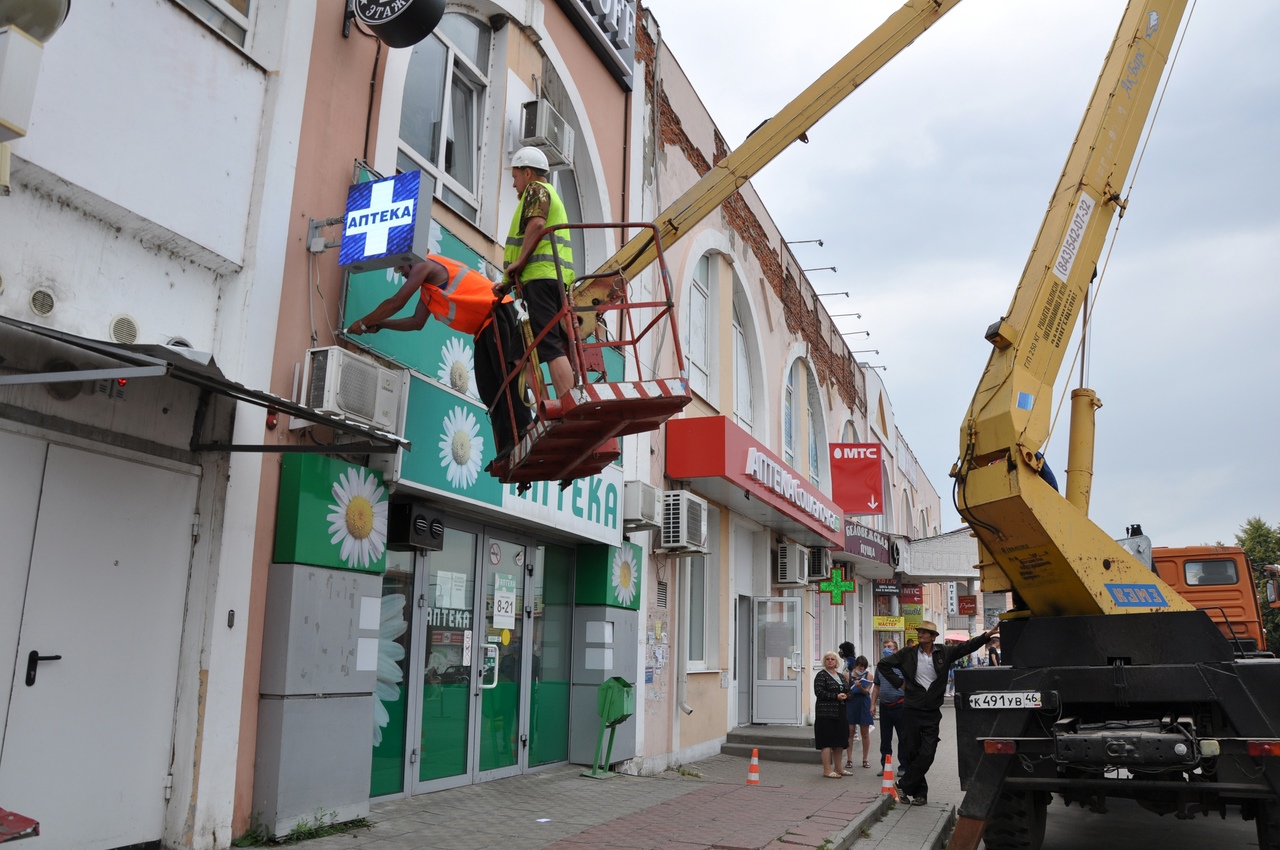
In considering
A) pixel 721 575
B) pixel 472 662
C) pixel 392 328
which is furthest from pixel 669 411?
pixel 721 575

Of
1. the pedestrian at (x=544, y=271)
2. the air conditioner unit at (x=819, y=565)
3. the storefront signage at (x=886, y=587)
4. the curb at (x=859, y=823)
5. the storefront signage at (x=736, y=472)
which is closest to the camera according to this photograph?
the pedestrian at (x=544, y=271)

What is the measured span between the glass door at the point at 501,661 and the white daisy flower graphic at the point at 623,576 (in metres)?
1.28

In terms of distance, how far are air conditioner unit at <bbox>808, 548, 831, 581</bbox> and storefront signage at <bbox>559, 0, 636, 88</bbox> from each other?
11151 mm

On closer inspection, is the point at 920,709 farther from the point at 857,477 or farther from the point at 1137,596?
the point at 857,477

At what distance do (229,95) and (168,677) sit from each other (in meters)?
3.79

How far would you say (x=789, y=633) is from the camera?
17.9m

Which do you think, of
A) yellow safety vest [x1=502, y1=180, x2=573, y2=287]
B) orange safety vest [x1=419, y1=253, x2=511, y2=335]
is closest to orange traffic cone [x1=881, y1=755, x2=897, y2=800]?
orange safety vest [x1=419, y1=253, x2=511, y2=335]

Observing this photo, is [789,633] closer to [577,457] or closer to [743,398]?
[743,398]

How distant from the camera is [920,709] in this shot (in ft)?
33.5

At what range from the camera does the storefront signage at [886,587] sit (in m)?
30.3

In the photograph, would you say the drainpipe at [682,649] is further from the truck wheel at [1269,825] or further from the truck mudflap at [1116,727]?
the truck wheel at [1269,825]

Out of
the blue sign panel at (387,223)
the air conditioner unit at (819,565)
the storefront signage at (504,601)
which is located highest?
the blue sign panel at (387,223)

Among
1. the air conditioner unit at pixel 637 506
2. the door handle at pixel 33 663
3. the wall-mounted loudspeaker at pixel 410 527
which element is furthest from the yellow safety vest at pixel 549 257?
the air conditioner unit at pixel 637 506

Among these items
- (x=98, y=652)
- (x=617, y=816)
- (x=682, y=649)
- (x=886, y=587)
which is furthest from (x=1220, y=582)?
(x=886, y=587)
